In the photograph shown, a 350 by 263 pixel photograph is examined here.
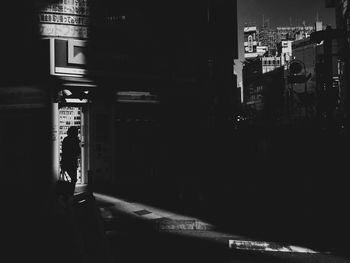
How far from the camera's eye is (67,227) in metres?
4.08

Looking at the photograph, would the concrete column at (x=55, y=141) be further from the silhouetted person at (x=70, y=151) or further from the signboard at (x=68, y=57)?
A: the silhouetted person at (x=70, y=151)

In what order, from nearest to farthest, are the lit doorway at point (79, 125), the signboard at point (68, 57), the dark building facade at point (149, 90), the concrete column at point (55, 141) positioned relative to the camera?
1. the signboard at point (68, 57)
2. the concrete column at point (55, 141)
3. the lit doorway at point (79, 125)
4. the dark building facade at point (149, 90)

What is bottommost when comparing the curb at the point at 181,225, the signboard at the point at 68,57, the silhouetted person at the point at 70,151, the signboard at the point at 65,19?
the curb at the point at 181,225

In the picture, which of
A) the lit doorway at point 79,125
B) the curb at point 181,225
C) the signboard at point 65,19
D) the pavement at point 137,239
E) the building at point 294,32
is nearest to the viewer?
the pavement at point 137,239

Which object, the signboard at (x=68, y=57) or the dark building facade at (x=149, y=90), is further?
the dark building facade at (x=149, y=90)

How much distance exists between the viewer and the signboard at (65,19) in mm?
12617

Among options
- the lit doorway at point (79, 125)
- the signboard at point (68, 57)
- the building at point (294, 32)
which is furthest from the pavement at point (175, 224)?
the building at point (294, 32)

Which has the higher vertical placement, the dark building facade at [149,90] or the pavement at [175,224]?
the dark building facade at [149,90]

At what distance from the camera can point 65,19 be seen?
12.9 meters

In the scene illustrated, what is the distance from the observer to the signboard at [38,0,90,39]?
1262cm

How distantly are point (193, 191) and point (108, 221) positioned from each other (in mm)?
3219

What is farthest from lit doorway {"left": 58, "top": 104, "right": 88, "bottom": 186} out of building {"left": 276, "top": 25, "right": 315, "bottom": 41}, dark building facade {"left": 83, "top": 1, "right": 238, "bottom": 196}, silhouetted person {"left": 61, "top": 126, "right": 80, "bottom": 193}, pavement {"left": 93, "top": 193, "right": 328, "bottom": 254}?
building {"left": 276, "top": 25, "right": 315, "bottom": 41}

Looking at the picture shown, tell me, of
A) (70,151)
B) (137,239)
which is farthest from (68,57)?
(137,239)

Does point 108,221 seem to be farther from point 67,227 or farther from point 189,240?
point 67,227
